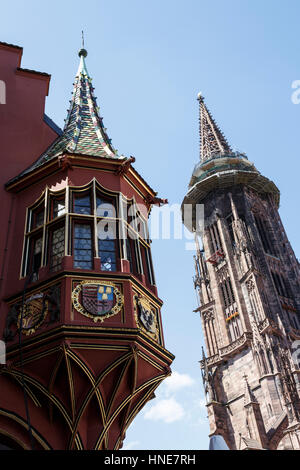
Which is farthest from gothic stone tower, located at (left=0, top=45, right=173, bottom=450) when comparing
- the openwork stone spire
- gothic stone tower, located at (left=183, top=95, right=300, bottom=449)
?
the openwork stone spire

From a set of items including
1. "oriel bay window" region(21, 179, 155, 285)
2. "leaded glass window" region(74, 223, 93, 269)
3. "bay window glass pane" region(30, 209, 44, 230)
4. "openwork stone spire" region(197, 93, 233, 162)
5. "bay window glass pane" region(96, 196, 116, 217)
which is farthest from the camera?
"openwork stone spire" region(197, 93, 233, 162)

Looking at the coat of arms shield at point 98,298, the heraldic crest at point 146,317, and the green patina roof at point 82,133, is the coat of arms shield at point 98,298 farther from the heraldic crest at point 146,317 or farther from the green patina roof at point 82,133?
the green patina roof at point 82,133

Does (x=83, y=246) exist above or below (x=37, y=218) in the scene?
below

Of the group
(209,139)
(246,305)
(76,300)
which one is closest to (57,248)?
(76,300)

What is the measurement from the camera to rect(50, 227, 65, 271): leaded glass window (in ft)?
33.4

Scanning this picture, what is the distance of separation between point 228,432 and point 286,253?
2227 cm

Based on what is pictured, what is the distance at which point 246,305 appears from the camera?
162ft

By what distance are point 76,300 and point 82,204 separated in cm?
283

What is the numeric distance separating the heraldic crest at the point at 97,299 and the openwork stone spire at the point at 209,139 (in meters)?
57.8

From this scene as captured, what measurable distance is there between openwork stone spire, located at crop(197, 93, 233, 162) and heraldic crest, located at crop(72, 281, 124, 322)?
57831mm

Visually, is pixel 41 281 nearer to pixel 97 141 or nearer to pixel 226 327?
pixel 97 141

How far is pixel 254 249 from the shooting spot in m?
54.5

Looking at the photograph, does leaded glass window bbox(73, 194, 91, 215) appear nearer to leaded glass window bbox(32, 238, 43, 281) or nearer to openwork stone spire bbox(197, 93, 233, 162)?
leaded glass window bbox(32, 238, 43, 281)

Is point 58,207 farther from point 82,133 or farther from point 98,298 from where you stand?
point 82,133
